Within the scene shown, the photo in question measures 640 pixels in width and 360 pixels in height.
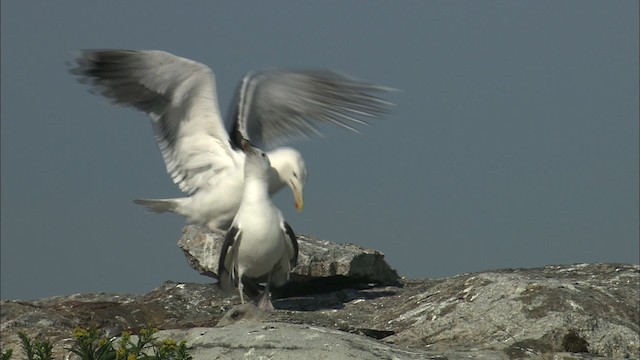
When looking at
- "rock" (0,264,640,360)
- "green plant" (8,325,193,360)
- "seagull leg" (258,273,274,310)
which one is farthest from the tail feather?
"green plant" (8,325,193,360)

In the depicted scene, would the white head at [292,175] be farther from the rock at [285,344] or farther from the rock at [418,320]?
the rock at [285,344]

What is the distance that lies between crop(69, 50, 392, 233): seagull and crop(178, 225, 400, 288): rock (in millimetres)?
206

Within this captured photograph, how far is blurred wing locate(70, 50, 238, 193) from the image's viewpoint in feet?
40.7

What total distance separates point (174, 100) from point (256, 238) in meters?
2.26

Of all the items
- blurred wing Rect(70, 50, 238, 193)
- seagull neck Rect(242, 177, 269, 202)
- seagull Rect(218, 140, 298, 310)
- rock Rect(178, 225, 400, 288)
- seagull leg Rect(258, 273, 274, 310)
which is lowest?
seagull leg Rect(258, 273, 274, 310)

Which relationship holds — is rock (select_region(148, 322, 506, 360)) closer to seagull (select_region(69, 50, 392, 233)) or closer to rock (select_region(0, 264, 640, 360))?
rock (select_region(0, 264, 640, 360))

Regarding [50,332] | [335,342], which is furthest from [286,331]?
[50,332]

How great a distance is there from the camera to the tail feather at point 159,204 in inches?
495

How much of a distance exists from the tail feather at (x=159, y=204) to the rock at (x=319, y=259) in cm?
28

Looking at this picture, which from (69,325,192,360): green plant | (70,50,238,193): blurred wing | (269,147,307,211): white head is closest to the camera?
(69,325,192,360): green plant

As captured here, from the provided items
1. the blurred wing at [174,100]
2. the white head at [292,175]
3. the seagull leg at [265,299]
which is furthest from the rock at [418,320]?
the blurred wing at [174,100]

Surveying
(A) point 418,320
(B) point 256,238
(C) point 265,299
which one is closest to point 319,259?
(C) point 265,299

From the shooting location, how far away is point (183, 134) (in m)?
12.7

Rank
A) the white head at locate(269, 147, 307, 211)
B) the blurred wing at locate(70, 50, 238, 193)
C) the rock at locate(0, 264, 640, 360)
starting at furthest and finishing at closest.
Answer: the blurred wing at locate(70, 50, 238, 193) < the white head at locate(269, 147, 307, 211) < the rock at locate(0, 264, 640, 360)
